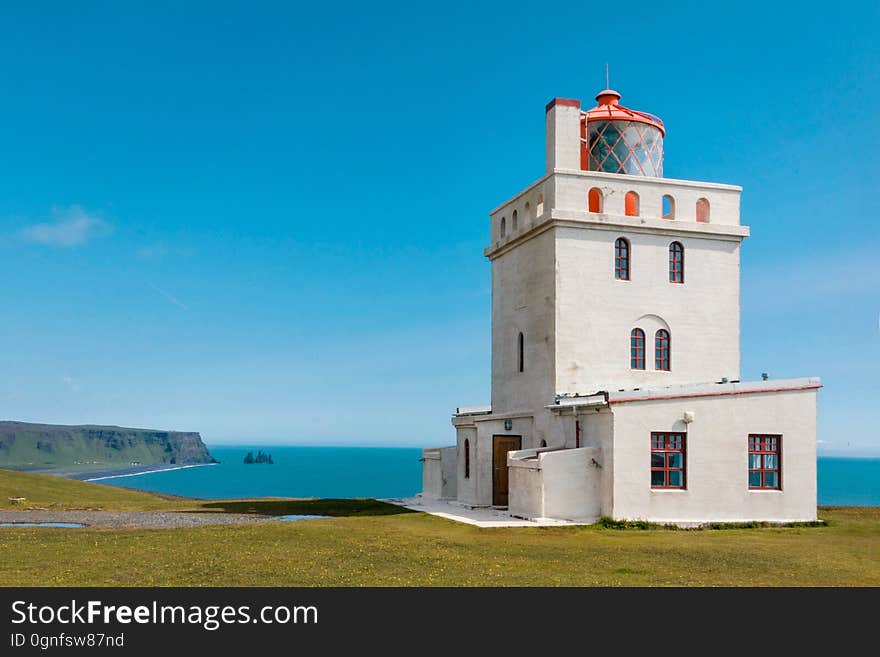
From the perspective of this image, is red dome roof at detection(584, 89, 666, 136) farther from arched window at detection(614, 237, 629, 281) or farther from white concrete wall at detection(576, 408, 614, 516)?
white concrete wall at detection(576, 408, 614, 516)

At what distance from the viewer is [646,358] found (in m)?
26.6

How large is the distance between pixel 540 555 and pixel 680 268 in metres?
13.8

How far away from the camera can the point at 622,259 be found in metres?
26.5

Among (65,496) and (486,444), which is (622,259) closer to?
(486,444)

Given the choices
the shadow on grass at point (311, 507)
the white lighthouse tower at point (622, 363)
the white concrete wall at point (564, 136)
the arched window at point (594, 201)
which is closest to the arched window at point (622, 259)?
the white lighthouse tower at point (622, 363)

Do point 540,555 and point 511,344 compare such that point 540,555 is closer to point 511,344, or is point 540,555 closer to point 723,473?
point 723,473

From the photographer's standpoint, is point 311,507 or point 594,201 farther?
point 311,507

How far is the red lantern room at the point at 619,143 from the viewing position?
27859mm

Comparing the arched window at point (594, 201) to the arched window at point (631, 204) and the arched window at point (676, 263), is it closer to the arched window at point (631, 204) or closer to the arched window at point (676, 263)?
the arched window at point (631, 204)

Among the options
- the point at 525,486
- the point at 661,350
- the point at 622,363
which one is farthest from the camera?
the point at 661,350

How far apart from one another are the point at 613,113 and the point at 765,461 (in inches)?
460

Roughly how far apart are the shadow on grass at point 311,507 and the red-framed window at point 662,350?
28.3 feet

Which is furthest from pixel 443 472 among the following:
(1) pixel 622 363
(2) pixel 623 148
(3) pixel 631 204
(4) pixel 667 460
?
(2) pixel 623 148
